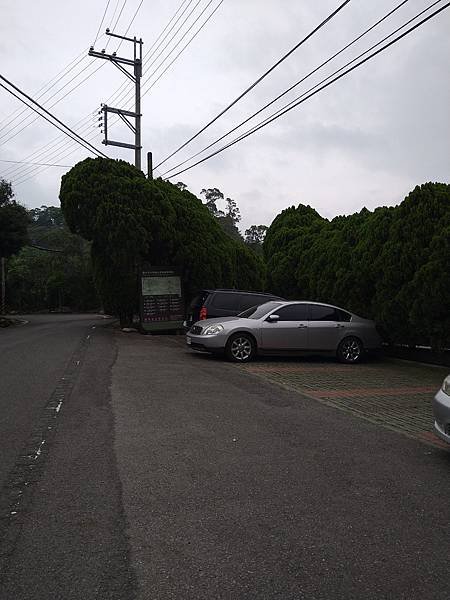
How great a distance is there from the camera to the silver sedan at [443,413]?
18.3 feet

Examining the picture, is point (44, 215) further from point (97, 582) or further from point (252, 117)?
point (97, 582)

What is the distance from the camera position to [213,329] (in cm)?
1324

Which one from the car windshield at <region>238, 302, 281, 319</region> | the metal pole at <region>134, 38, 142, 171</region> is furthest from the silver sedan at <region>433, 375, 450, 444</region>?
the metal pole at <region>134, 38, 142, 171</region>

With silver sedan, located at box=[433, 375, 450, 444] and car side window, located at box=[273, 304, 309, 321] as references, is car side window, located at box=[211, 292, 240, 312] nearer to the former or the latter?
car side window, located at box=[273, 304, 309, 321]

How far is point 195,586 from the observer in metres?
3.20

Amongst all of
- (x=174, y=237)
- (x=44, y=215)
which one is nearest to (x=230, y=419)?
(x=174, y=237)

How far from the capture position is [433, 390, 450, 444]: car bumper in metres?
5.56

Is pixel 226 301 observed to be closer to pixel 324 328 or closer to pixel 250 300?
→ pixel 250 300

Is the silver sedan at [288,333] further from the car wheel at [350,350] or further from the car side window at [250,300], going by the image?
the car side window at [250,300]

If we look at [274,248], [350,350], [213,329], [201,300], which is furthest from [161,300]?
[350,350]

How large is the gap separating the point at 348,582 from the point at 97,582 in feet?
4.59

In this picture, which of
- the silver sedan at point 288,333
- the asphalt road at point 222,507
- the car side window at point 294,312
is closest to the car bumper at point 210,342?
Result: the silver sedan at point 288,333

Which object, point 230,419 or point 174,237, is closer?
point 230,419

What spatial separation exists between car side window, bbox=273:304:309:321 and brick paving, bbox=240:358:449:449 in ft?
3.42
